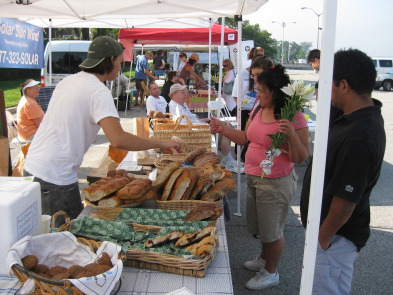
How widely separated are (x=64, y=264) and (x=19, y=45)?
508 cm

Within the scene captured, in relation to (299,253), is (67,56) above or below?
above

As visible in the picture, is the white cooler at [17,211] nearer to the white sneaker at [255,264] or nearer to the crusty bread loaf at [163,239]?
the crusty bread loaf at [163,239]

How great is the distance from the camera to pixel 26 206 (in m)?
1.53

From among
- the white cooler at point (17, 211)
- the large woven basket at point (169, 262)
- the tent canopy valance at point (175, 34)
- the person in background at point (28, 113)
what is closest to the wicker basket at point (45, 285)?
the white cooler at point (17, 211)

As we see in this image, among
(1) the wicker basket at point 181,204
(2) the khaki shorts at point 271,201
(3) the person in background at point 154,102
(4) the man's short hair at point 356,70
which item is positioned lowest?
(2) the khaki shorts at point 271,201

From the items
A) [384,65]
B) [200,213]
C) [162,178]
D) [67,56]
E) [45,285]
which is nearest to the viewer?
[45,285]

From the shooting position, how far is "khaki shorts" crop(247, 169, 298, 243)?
276 centimetres

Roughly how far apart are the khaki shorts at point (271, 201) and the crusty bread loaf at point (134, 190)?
33.9 inches

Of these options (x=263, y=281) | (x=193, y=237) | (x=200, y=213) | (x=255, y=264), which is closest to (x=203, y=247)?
(x=193, y=237)

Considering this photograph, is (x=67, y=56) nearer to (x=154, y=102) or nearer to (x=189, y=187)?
(x=154, y=102)

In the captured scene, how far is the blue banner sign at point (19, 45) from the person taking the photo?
5.17 metres

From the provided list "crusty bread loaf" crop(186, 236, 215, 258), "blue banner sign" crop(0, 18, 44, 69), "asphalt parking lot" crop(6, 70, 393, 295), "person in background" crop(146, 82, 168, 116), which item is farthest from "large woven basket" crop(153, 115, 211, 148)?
"person in background" crop(146, 82, 168, 116)

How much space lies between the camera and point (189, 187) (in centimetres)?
237

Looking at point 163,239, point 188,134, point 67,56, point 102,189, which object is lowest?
point 163,239
